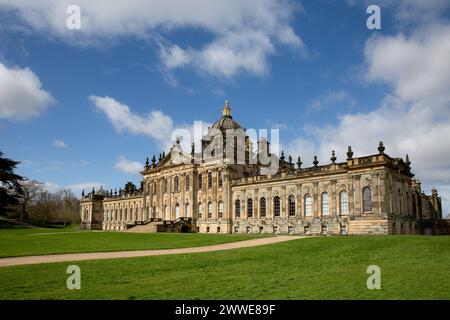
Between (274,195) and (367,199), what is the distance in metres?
13.4

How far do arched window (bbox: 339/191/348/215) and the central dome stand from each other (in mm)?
25896

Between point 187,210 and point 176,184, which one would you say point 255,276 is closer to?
point 187,210

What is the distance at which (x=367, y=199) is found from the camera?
40.2 meters

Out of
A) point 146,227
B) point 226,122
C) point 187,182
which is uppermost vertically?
point 226,122

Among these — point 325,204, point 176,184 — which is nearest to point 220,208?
point 176,184

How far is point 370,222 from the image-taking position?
128 feet

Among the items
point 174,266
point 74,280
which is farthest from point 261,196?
point 74,280

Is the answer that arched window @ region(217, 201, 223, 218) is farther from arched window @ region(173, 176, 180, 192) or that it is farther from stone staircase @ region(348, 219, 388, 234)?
stone staircase @ region(348, 219, 388, 234)

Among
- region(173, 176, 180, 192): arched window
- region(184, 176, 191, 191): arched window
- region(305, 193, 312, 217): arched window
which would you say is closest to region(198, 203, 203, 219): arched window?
region(184, 176, 191, 191): arched window

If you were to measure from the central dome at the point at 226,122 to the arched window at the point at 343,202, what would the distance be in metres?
25.9

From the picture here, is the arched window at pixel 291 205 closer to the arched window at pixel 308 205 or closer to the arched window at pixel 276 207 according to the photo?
the arched window at pixel 276 207

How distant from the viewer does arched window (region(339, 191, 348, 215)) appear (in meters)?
42.6

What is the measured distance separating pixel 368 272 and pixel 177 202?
50302mm

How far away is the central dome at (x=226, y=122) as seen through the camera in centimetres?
6425
